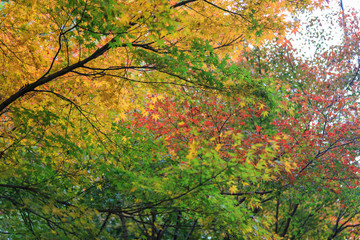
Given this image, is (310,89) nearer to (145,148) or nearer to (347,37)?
(347,37)

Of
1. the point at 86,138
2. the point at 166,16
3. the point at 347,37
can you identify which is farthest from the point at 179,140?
the point at 347,37

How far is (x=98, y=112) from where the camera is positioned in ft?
14.8

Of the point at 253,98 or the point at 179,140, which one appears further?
the point at 179,140

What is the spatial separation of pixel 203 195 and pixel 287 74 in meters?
8.47

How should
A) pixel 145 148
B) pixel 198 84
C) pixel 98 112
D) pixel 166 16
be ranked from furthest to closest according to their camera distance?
pixel 145 148, pixel 98 112, pixel 198 84, pixel 166 16

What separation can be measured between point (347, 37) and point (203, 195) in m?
10.9

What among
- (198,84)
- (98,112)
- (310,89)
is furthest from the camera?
(310,89)

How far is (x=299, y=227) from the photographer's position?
35.2ft

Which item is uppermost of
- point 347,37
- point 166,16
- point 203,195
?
point 347,37

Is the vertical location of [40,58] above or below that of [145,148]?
above

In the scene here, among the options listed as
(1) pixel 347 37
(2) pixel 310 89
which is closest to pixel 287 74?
(2) pixel 310 89

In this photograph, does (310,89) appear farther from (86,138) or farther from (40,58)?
(40,58)

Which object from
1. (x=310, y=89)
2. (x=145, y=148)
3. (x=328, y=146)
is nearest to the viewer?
(x=145, y=148)

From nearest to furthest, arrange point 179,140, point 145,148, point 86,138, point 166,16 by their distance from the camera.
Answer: point 166,16, point 86,138, point 145,148, point 179,140
